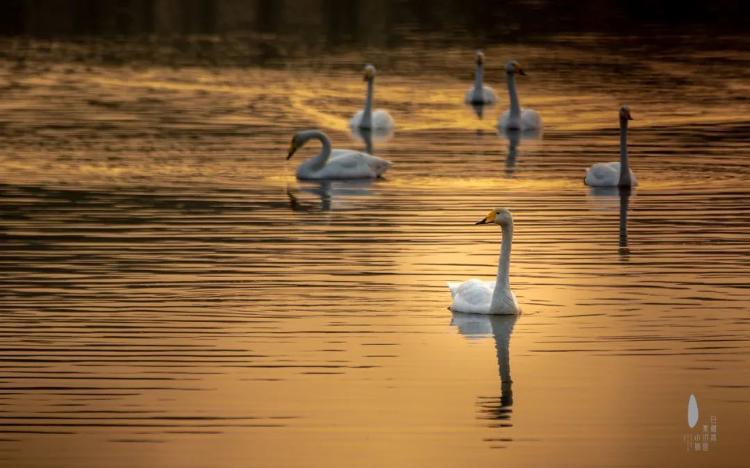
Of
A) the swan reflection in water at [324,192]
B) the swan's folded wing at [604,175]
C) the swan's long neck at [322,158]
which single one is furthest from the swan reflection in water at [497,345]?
the swan's long neck at [322,158]

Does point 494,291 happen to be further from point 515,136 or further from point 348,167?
point 515,136

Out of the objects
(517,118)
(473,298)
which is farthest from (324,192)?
(473,298)

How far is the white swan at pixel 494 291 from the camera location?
61.4 feet

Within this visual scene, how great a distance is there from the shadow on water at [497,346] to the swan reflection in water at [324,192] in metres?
8.73

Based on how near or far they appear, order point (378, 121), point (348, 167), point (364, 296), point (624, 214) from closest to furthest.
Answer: point (364, 296), point (624, 214), point (348, 167), point (378, 121)

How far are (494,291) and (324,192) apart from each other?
11.2 metres

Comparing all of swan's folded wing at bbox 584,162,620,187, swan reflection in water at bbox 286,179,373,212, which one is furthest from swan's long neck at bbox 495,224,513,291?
swan's folded wing at bbox 584,162,620,187

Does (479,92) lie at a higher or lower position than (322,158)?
lower

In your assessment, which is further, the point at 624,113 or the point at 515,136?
the point at 515,136

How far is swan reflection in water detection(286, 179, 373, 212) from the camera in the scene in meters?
27.8

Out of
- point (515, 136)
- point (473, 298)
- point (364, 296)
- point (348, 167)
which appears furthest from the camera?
point (515, 136)

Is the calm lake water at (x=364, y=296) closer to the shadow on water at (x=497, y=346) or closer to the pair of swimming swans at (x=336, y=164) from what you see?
the shadow on water at (x=497, y=346)

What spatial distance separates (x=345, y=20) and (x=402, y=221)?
51.6 metres

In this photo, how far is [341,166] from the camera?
31.4 meters
